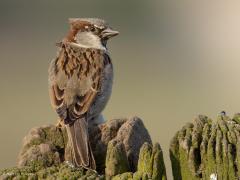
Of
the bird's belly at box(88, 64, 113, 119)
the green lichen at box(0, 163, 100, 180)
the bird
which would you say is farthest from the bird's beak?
the green lichen at box(0, 163, 100, 180)

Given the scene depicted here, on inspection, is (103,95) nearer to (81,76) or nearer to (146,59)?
(81,76)

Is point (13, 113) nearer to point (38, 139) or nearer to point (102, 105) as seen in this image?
point (102, 105)

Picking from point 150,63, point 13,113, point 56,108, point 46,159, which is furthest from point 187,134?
point 150,63

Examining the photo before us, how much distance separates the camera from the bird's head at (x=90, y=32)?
6.87m

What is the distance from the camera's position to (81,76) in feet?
20.7

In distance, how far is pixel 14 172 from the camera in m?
3.97

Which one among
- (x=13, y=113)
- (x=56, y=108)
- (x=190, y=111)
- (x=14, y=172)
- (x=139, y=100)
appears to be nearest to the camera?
(x=14, y=172)

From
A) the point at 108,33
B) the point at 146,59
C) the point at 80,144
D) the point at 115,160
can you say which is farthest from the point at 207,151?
the point at 146,59

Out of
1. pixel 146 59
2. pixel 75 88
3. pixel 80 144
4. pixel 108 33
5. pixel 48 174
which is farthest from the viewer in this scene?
pixel 146 59

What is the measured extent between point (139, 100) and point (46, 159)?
1155cm

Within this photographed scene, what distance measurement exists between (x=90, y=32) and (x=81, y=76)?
0.69m

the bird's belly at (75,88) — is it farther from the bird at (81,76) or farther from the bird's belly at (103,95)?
the bird's belly at (103,95)

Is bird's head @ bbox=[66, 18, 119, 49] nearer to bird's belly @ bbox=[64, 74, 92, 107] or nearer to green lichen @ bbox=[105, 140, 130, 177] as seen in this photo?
bird's belly @ bbox=[64, 74, 92, 107]

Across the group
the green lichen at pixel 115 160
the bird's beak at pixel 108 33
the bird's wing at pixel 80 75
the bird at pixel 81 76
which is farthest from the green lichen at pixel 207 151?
the bird's beak at pixel 108 33
